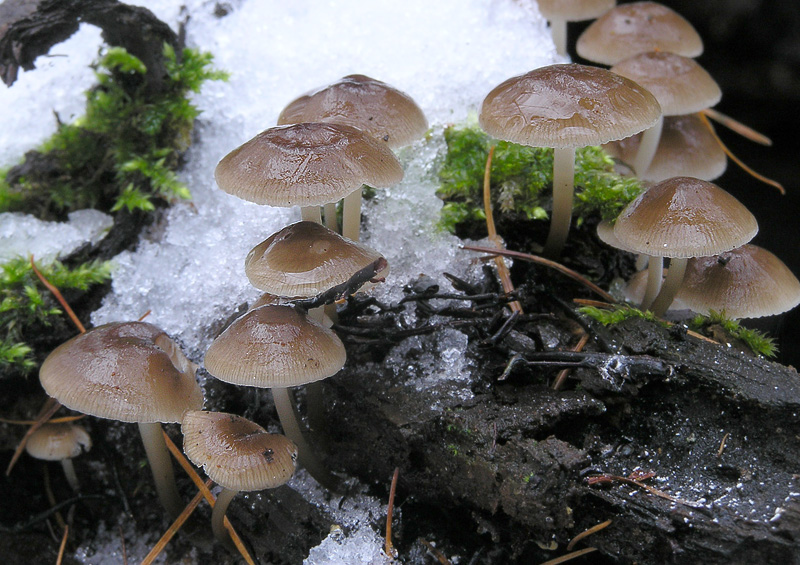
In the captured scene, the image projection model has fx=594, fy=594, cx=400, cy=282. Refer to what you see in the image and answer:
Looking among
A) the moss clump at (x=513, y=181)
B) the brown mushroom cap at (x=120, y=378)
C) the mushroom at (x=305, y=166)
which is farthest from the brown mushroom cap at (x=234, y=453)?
the moss clump at (x=513, y=181)

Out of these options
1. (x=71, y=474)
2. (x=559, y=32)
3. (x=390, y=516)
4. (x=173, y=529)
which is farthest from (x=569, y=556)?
(x=559, y=32)

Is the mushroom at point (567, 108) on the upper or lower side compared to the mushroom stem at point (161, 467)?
upper

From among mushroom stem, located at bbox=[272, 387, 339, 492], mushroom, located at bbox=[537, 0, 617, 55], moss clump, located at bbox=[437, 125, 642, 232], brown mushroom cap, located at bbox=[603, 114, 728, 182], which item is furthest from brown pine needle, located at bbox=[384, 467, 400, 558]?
mushroom, located at bbox=[537, 0, 617, 55]

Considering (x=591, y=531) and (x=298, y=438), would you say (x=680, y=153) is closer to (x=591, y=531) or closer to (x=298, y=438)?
(x=591, y=531)

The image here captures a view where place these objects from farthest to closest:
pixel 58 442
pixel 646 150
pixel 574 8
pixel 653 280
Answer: pixel 574 8
pixel 646 150
pixel 58 442
pixel 653 280

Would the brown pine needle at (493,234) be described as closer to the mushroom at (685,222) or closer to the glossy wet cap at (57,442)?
the mushroom at (685,222)

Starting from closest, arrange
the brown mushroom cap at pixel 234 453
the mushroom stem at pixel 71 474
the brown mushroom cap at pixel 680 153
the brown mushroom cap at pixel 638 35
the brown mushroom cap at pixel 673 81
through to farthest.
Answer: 1. the brown mushroom cap at pixel 234 453
2. the mushroom stem at pixel 71 474
3. the brown mushroom cap at pixel 673 81
4. the brown mushroom cap at pixel 680 153
5. the brown mushroom cap at pixel 638 35
